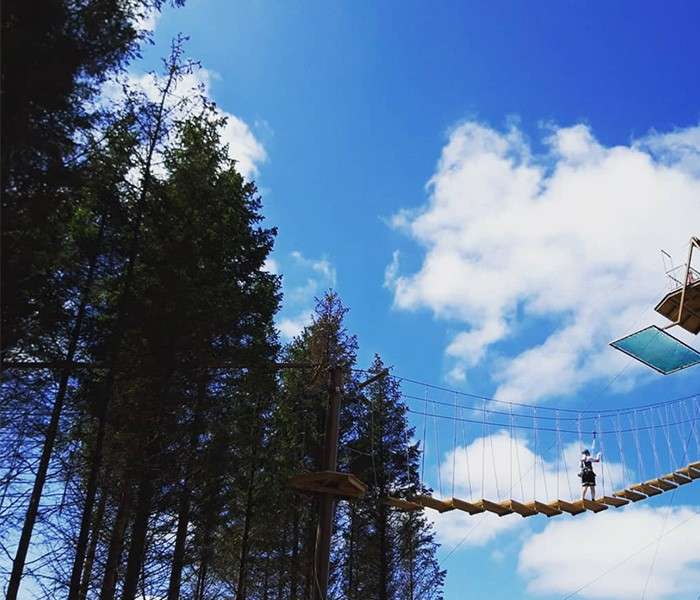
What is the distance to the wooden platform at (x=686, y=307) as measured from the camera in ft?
40.0

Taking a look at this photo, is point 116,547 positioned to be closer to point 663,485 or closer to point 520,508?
point 520,508

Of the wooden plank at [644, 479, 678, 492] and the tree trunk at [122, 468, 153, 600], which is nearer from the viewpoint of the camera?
the tree trunk at [122, 468, 153, 600]

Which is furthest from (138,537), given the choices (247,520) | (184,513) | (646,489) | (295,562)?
(646,489)

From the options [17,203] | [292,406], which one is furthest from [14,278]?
[292,406]

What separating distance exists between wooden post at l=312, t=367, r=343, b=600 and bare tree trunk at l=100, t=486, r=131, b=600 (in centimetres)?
284

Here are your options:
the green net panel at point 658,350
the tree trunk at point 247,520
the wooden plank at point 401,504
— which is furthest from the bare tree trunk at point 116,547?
the green net panel at point 658,350

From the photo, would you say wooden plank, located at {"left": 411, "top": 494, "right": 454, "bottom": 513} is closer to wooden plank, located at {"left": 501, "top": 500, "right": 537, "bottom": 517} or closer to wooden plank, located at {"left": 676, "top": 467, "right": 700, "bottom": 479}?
wooden plank, located at {"left": 501, "top": 500, "right": 537, "bottom": 517}

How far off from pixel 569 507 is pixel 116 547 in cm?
796

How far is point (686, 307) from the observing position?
40.7 feet

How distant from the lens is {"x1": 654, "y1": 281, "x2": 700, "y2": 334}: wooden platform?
12.2 metres

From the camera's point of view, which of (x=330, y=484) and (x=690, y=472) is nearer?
(x=330, y=484)

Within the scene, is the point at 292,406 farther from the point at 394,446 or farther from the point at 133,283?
the point at 133,283

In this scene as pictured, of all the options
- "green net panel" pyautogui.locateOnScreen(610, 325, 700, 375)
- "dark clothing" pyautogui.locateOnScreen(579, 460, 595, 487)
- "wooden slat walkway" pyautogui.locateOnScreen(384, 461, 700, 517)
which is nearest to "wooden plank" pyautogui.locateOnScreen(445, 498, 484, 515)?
"wooden slat walkway" pyautogui.locateOnScreen(384, 461, 700, 517)

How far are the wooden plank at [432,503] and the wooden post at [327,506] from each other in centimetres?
146
